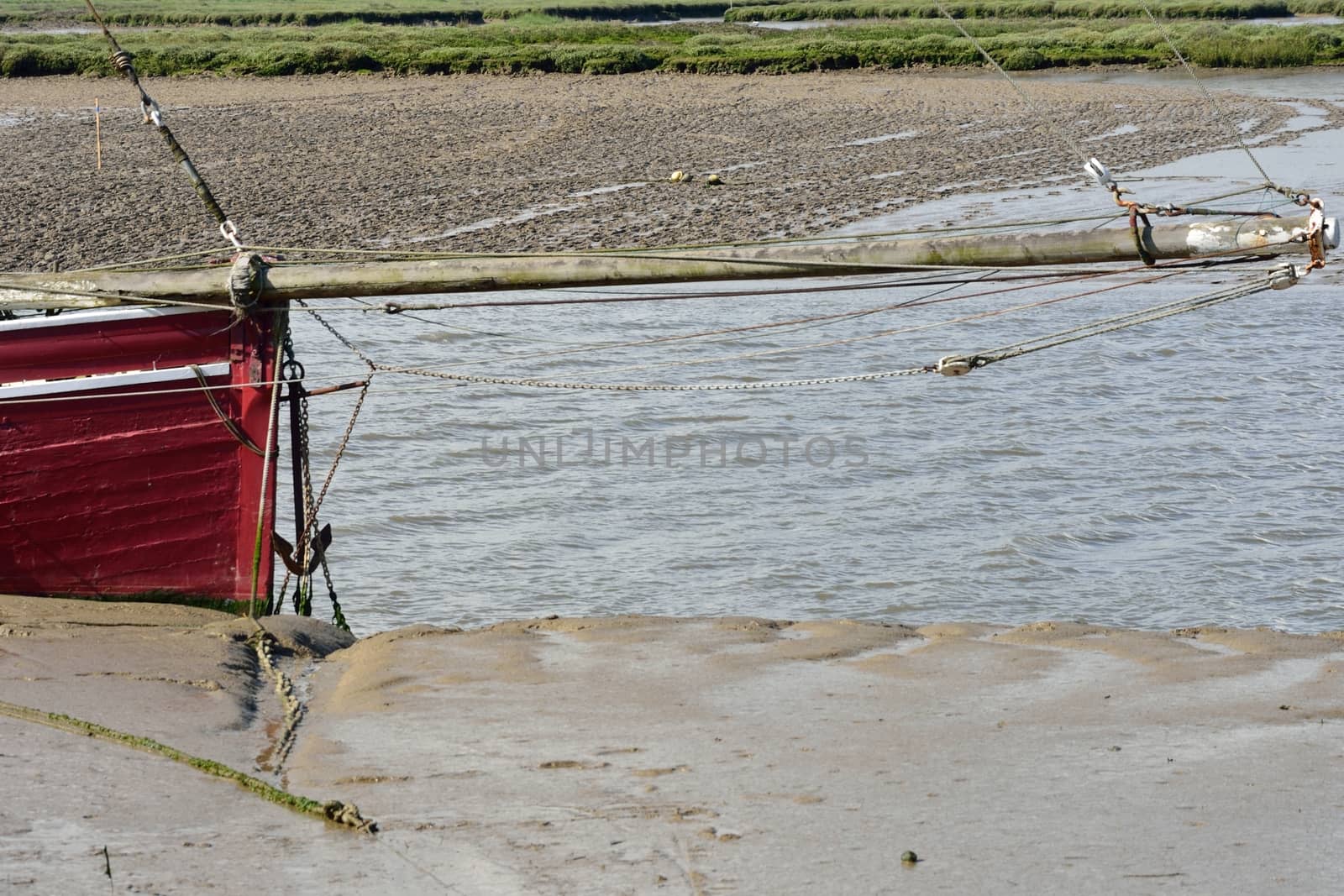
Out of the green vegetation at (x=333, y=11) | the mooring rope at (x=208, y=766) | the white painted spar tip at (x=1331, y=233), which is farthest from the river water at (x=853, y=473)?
the green vegetation at (x=333, y=11)

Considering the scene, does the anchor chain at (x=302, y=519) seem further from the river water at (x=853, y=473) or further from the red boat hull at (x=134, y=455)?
the river water at (x=853, y=473)

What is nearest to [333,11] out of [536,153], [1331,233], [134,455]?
[536,153]

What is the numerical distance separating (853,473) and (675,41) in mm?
50421

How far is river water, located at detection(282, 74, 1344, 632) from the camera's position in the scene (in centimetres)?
1132

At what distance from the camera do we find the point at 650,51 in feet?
177

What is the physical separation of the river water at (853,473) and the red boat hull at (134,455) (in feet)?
4.68

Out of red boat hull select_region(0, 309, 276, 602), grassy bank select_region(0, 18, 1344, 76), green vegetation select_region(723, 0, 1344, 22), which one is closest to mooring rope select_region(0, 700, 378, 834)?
red boat hull select_region(0, 309, 276, 602)

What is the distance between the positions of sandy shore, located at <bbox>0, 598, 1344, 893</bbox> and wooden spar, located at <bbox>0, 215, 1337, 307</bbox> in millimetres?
2151

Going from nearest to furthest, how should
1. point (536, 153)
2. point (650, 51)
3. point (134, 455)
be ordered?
point (134, 455) → point (536, 153) → point (650, 51)

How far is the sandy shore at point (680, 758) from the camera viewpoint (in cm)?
589

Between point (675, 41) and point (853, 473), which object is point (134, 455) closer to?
point (853, 473)

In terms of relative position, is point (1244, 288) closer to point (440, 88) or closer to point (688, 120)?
point (688, 120)

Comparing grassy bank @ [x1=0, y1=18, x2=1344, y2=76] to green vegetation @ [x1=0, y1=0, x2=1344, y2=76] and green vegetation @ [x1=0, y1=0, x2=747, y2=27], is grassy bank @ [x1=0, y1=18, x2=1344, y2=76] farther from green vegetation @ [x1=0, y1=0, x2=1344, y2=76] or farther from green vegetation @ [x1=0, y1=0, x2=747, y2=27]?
green vegetation @ [x1=0, y1=0, x2=747, y2=27]

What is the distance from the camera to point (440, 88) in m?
46.3
